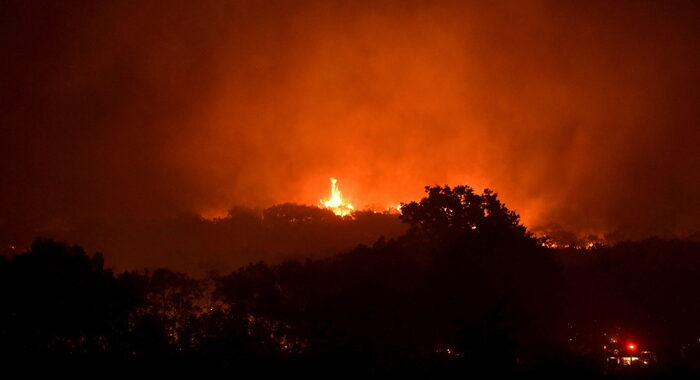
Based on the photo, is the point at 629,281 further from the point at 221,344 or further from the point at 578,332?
the point at 221,344

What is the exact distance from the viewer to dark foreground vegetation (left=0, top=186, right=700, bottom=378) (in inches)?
1267

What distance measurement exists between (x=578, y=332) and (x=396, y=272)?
18.5m

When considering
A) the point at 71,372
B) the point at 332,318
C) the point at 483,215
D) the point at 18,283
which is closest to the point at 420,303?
the point at 332,318

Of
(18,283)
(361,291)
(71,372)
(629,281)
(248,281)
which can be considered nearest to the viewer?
(71,372)

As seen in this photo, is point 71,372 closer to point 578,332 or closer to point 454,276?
point 454,276

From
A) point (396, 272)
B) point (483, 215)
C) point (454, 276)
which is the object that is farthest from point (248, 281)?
point (483, 215)

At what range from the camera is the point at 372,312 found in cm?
3722

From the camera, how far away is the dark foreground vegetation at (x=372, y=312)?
1267 inches

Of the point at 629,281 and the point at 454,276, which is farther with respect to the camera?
the point at 629,281

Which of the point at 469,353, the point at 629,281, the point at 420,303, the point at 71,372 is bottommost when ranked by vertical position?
the point at 71,372

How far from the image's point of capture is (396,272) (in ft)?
135

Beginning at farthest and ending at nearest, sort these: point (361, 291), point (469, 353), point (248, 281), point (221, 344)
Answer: point (248, 281) → point (361, 291) → point (221, 344) → point (469, 353)

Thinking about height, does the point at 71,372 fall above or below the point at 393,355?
below

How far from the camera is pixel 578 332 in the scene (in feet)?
169
